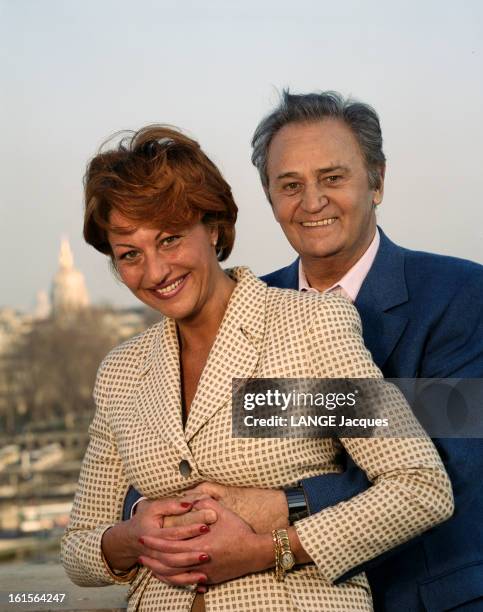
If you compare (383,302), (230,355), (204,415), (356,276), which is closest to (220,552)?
(204,415)

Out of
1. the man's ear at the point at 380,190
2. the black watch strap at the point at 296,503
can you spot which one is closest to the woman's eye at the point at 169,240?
the black watch strap at the point at 296,503

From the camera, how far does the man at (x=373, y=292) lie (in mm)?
2727

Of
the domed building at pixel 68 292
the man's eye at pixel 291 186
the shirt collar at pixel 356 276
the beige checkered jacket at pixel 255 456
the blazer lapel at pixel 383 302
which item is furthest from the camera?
the domed building at pixel 68 292

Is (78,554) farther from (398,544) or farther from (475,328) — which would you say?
(475,328)

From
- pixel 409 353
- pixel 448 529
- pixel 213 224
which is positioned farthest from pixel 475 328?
pixel 213 224

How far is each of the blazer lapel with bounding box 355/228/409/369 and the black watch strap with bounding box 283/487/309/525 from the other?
0.58 metres

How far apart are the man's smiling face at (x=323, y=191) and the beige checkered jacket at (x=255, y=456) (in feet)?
2.27

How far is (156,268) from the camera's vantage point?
Answer: 256 cm

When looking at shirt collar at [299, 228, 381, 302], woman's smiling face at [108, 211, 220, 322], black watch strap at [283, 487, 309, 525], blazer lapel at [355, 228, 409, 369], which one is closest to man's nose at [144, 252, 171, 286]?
woman's smiling face at [108, 211, 220, 322]

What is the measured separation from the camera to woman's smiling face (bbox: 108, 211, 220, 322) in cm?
257

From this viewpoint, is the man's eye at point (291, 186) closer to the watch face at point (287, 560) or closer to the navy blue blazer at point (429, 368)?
the navy blue blazer at point (429, 368)

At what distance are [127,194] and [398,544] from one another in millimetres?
771

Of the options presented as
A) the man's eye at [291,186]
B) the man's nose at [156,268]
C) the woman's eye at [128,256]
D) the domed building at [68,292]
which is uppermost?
the man's eye at [291,186]

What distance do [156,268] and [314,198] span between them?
0.88 m
